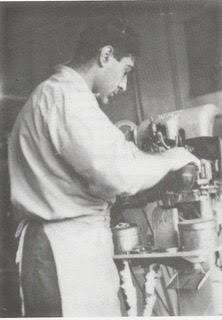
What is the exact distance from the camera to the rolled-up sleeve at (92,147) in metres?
0.71

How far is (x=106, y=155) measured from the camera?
70 cm

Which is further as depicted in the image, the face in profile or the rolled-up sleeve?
the face in profile

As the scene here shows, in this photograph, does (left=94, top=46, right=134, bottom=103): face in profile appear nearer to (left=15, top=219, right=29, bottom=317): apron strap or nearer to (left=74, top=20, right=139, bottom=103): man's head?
(left=74, top=20, right=139, bottom=103): man's head

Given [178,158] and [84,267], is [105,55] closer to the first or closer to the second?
[178,158]

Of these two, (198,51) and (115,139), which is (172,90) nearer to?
(198,51)

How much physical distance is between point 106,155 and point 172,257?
24 cm

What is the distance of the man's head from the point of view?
0.82m

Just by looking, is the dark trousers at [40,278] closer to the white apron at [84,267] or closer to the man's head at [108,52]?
the white apron at [84,267]

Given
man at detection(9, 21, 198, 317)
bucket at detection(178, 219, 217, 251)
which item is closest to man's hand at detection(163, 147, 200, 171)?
man at detection(9, 21, 198, 317)

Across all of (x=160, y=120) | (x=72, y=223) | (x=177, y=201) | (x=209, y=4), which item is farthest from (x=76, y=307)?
(x=209, y=4)

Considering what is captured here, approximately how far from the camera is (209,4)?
0.91 meters

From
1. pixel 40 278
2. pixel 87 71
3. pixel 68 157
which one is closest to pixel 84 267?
pixel 40 278

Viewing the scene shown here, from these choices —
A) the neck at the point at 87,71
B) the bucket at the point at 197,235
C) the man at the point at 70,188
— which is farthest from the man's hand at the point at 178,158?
the neck at the point at 87,71

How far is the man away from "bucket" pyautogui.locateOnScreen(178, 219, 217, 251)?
11 cm
